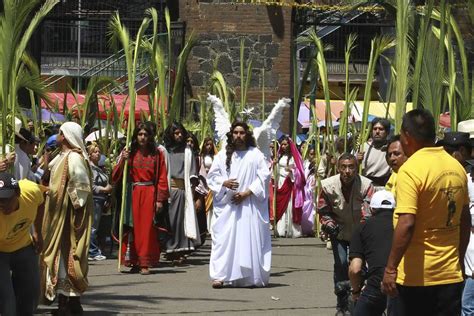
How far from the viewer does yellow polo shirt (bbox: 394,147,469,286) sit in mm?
6930

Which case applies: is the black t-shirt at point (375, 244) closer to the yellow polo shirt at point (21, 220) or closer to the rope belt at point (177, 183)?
the yellow polo shirt at point (21, 220)

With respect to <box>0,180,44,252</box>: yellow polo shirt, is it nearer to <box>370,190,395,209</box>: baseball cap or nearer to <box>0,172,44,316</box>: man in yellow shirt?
<box>0,172,44,316</box>: man in yellow shirt

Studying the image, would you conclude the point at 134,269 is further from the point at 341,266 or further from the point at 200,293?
the point at 341,266

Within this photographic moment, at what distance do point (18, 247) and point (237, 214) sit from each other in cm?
489

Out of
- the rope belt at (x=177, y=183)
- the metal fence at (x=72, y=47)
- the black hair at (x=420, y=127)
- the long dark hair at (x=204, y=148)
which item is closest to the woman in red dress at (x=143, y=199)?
the rope belt at (x=177, y=183)

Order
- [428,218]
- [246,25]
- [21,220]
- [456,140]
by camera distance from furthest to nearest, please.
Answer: [246,25] < [456,140] < [21,220] < [428,218]

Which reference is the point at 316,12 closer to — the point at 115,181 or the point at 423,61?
the point at 115,181

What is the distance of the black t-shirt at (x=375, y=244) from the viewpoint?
27.6 feet

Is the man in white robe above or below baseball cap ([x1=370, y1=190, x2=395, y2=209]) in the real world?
below

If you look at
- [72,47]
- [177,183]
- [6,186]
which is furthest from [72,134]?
[72,47]

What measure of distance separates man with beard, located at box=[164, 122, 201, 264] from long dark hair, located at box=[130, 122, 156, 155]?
1.45 m

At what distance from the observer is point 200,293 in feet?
41.4

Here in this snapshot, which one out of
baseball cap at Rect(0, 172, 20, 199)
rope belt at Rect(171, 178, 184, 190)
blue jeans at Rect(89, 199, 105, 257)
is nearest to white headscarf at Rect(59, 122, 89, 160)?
baseball cap at Rect(0, 172, 20, 199)

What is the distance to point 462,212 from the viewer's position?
7227mm
